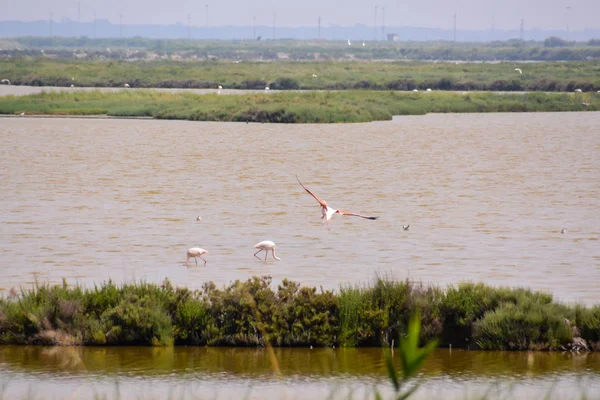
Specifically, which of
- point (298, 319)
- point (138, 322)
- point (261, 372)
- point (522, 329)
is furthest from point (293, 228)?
point (261, 372)

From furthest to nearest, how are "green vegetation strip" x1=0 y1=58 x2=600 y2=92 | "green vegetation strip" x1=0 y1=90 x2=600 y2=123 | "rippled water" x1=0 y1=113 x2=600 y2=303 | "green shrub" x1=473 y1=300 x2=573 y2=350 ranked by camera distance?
"green vegetation strip" x1=0 y1=58 x2=600 y2=92, "green vegetation strip" x1=0 y1=90 x2=600 y2=123, "rippled water" x1=0 y1=113 x2=600 y2=303, "green shrub" x1=473 y1=300 x2=573 y2=350

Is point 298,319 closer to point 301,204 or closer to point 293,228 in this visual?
point 293,228

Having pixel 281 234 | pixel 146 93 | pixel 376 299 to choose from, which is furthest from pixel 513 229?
pixel 146 93

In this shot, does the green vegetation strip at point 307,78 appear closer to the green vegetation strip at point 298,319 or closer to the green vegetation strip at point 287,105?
the green vegetation strip at point 287,105

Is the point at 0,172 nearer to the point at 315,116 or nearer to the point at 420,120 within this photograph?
the point at 315,116

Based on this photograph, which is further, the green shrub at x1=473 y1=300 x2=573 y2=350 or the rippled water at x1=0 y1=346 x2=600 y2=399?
the green shrub at x1=473 y1=300 x2=573 y2=350

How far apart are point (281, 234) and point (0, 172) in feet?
45.6

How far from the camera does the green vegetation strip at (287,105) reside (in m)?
49.7

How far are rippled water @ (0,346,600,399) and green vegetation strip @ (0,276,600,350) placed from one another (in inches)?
5.5

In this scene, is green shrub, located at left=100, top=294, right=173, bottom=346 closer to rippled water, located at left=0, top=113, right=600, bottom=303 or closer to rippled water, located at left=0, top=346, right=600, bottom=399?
rippled water, located at left=0, top=346, right=600, bottom=399

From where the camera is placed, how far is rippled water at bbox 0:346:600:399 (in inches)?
410

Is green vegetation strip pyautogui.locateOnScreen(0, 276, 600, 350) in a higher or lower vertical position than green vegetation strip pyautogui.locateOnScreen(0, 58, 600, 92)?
higher

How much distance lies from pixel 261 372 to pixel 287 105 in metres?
39.7

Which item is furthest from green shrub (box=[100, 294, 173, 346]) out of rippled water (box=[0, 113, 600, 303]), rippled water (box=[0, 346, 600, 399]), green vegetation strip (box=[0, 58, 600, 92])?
green vegetation strip (box=[0, 58, 600, 92])
